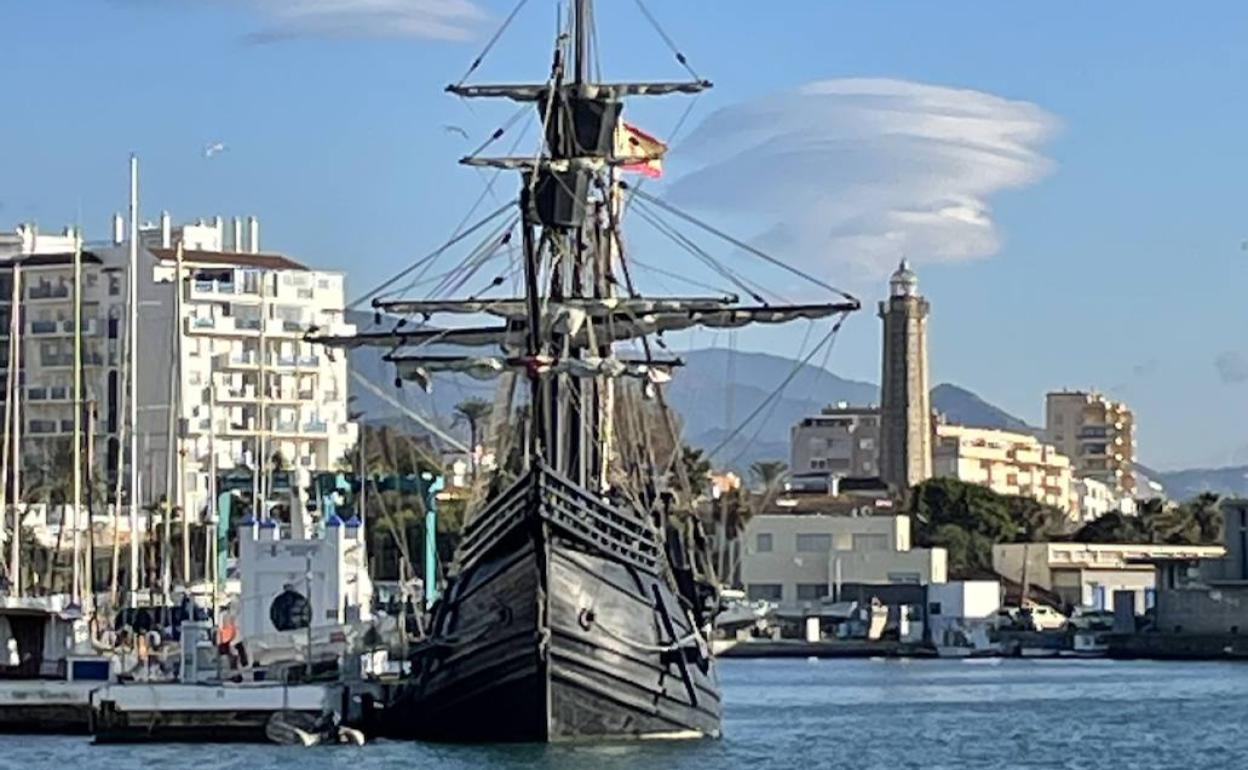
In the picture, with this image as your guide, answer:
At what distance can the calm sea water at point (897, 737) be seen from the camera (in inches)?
2111

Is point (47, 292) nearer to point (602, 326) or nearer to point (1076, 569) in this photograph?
point (1076, 569)

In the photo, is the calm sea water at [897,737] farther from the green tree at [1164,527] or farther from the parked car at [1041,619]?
the green tree at [1164,527]

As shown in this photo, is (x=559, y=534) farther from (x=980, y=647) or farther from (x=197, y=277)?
(x=197, y=277)

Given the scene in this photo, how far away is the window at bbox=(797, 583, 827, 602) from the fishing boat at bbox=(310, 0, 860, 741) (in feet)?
317

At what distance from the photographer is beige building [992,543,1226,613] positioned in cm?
17075

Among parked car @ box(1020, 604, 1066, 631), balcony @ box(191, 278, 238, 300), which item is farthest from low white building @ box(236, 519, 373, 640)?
balcony @ box(191, 278, 238, 300)

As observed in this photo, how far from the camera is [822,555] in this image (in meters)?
164

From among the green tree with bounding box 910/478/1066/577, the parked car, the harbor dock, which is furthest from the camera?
the green tree with bounding box 910/478/1066/577

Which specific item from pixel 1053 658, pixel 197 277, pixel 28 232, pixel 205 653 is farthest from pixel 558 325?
pixel 28 232

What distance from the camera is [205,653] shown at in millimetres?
61562

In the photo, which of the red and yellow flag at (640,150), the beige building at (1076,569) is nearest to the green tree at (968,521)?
the beige building at (1076,569)

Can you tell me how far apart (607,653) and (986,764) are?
7.69 m

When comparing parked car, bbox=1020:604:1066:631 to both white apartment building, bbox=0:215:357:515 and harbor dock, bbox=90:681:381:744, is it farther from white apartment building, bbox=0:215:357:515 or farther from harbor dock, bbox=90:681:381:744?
harbor dock, bbox=90:681:381:744

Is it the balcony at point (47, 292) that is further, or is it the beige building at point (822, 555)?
the beige building at point (822, 555)
